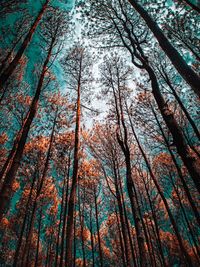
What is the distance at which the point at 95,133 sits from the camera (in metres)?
13.5

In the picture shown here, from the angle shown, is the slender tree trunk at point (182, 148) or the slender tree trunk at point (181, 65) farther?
the slender tree trunk at point (181, 65)

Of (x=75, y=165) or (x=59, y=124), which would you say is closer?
(x=75, y=165)

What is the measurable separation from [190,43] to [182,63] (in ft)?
30.9

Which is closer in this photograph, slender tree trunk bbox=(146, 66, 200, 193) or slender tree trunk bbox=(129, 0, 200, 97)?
slender tree trunk bbox=(146, 66, 200, 193)

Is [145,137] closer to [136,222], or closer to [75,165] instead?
[75,165]

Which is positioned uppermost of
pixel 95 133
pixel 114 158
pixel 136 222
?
pixel 95 133

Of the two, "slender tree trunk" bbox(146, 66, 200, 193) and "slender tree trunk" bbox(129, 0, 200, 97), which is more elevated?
"slender tree trunk" bbox(129, 0, 200, 97)

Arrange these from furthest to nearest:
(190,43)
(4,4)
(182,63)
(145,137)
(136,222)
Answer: (145,137) → (190,43) → (4,4) → (136,222) → (182,63)

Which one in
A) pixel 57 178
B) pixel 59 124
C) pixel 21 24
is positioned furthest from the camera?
pixel 57 178

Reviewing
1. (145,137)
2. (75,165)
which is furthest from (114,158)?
(75,165)

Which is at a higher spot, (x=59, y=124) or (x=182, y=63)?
(x=59, y=124)

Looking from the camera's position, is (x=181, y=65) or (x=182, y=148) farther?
(x=181, y=65)

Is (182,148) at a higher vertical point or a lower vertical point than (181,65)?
lower

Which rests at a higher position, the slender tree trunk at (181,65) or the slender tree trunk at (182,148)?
the slender tree trunk at (181,65)
